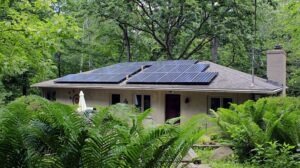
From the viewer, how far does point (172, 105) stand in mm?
14914

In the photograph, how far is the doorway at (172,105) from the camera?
14758 mm

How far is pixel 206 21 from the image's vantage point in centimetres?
2042

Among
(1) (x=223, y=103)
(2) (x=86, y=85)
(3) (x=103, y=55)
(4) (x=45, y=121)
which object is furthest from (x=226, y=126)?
(3) (x=103, y=55)

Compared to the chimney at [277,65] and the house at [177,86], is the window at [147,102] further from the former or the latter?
the chimney at [277,65]

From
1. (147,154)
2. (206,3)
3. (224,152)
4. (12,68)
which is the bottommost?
(224,152)

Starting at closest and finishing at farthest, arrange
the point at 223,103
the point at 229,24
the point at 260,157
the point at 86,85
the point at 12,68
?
the point at 12,68
the point at 260,157
the point at 223,103
the point at 86,85
the point at 229,24

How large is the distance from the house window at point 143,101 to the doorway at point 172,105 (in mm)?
965

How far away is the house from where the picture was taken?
13.2 meters

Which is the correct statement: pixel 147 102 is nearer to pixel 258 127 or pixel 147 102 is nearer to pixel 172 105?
pixel 172 105

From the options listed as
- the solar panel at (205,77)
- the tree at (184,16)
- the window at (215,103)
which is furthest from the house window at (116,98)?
the tree at (184,16)

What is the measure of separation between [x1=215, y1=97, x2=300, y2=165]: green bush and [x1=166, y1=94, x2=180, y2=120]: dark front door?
5.60 meters

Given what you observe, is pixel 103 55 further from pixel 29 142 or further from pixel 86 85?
pixel 29 142

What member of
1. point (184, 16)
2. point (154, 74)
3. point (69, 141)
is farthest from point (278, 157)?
point (184, 16)

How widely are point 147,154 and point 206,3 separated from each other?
57.1ft
